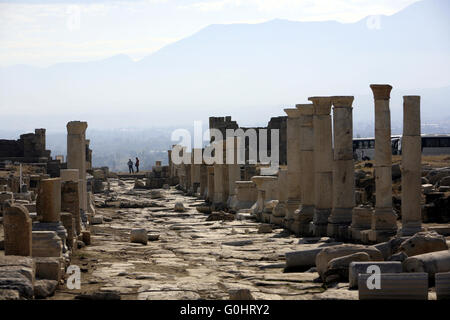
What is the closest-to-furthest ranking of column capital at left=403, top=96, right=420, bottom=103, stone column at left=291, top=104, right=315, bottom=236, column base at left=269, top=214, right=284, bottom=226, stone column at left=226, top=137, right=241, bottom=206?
column capital at left=403, top=96, right=420, bottom=103 < stone column at left=291, top=104, right=315, bottom=236 < column base at left=269, top=214, right=284, bottom=226 < stone column at left=226, top=137, right=241, bottom=206

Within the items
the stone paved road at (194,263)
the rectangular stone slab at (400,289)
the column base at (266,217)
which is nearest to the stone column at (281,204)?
the column base at (266,217)

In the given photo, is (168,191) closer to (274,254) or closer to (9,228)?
(274,254)

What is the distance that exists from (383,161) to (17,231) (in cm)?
→ 801

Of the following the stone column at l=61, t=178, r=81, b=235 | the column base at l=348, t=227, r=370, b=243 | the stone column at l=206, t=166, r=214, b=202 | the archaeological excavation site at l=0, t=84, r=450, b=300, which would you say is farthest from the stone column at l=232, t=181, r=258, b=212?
the stone column at l=61, t=178, r=81, b=235

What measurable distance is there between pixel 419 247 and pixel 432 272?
138 centimetres

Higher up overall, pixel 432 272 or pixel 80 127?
pixel 80 127

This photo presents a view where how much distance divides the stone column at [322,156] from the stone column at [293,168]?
1.66m

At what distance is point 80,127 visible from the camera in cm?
2194

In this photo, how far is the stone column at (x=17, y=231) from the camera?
11438 millimetres

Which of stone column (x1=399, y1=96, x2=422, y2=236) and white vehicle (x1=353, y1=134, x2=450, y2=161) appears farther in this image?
white vehicle (x1=353, y1=134, x2=450, y2=161)

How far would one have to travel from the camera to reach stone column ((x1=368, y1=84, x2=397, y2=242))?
52.7ft

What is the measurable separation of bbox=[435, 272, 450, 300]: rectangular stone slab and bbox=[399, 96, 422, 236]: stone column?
554 centimetres

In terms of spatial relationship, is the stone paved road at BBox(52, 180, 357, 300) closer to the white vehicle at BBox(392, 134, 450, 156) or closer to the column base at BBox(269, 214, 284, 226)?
the column base at BBox(269, 214, 284, 226)
